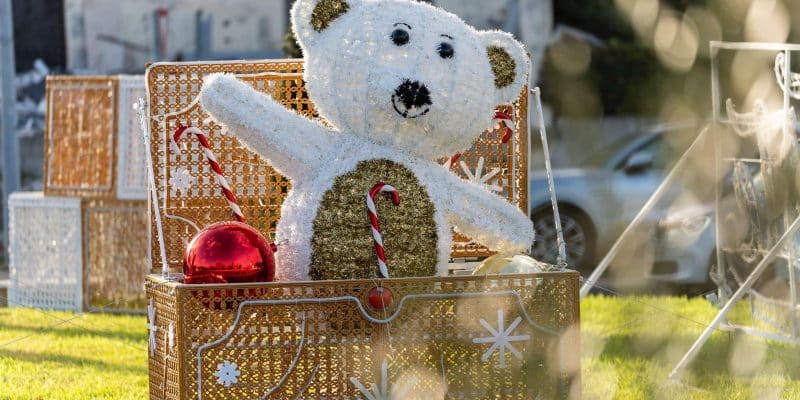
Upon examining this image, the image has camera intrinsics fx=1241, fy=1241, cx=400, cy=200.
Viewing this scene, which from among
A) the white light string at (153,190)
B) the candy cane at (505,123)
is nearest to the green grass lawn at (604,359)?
the white light string at (153,190)

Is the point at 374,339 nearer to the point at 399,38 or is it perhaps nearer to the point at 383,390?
the point at 383,390

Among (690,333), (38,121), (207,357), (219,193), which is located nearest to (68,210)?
(219,193)

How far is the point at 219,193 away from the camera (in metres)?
4.77

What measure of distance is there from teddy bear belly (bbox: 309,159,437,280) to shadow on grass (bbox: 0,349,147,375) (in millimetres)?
1961

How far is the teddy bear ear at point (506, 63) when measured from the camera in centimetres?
451

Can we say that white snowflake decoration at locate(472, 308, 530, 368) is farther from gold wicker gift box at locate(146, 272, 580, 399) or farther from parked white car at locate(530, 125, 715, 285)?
Answer: parked white car at locate(530, 125, 715, 285)

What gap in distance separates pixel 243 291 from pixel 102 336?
11.0 ft

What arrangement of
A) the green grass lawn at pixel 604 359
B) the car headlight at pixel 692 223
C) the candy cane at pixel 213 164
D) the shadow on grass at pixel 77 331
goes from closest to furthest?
the candy cane at pixel 213 164 → the green grass lawn at pixel 604 359 → the shadow on grass at pixel 77 331 → the car headlight at pixel 692 223

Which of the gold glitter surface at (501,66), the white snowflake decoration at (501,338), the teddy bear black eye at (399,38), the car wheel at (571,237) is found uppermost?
the teddy bear black eye at (399,38)

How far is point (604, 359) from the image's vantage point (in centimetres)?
597

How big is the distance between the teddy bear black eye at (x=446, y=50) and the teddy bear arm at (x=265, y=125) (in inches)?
19.6

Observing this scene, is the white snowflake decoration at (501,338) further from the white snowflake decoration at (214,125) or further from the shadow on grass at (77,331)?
the shadow on grass at (77,331)

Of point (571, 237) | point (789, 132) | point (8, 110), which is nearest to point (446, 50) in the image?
point (789, 132)

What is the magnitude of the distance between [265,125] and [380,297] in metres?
0.85
